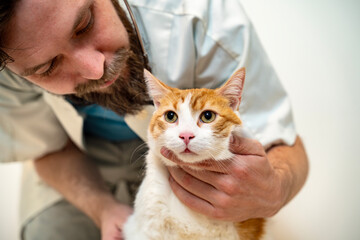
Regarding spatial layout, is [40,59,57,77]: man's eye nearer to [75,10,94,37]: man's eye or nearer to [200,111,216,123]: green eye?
[75,10,94,37]: man's eye

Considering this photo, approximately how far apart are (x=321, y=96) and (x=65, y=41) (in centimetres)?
106

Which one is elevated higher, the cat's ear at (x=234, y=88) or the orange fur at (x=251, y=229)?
the cat's ear at (x=234, y=88)

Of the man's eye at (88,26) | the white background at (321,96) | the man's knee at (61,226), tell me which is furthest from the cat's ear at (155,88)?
the man's knee at (61,226)

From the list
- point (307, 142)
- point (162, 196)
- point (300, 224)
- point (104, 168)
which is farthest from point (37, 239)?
point (307, 142)

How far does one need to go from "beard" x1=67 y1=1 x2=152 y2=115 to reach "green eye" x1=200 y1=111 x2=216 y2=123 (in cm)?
18

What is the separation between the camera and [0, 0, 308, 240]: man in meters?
0.75

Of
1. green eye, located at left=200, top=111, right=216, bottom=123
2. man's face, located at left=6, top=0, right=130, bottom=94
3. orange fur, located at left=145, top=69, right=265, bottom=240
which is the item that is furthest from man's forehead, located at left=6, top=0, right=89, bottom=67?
green eye, located at left=200, top=111, right=216, bottom=123

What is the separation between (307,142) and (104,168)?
3.17 feet

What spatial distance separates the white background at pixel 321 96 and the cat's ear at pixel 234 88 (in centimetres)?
64

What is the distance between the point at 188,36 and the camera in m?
0.92

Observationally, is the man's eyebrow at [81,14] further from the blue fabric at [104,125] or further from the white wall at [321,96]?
the white wall at [321,96]

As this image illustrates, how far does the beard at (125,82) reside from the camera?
2.65 feet

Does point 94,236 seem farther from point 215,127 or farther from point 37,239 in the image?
point 215,127

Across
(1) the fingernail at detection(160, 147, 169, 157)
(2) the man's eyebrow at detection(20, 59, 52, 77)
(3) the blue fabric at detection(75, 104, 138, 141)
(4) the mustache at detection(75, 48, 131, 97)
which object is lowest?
(3) the blue fabric at detection(75, 104, 138, 141)
